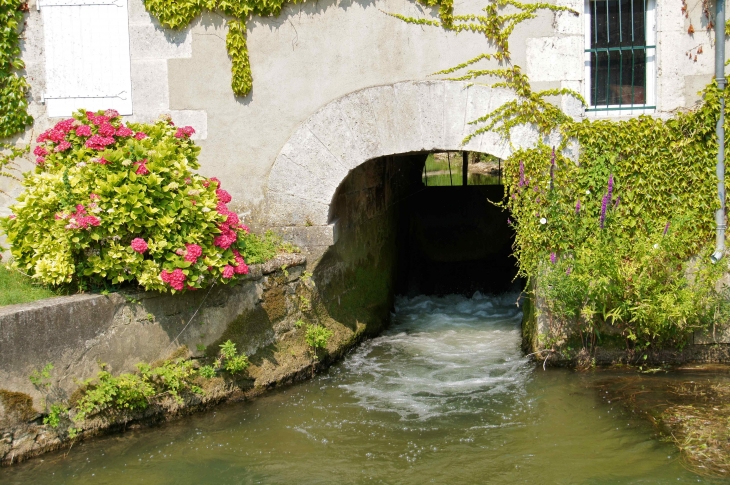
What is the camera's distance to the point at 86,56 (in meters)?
6.34

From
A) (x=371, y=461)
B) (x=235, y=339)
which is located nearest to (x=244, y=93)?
(x=235, y=339)

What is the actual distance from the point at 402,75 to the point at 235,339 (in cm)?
251

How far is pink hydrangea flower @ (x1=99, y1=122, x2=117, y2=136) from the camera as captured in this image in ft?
17.7

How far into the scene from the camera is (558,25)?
579cm

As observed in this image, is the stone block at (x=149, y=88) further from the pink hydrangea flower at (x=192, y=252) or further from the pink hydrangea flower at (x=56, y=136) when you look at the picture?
the pink hydrangea flower at (x=192, y=252)

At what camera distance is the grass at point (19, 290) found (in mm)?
4947

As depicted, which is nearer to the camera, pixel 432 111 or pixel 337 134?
pixel 432 111

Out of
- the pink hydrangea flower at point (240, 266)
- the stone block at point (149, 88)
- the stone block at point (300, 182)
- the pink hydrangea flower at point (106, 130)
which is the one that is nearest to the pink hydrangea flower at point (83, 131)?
the pink hydrangea flower at point (106, 130)

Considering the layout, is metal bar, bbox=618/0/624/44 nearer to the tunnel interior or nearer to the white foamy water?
the tunnel interior

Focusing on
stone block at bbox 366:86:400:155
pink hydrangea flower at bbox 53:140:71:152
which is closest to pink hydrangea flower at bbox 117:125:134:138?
pink hydrangea flower at bbox 53:140:71:152

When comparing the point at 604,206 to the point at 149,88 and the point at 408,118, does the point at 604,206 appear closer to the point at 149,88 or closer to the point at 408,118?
the point at 408,118

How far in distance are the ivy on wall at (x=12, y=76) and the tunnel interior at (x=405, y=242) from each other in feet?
9.22

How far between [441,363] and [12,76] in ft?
14.7

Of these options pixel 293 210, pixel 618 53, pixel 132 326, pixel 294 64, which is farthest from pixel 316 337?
pixel 618 53
